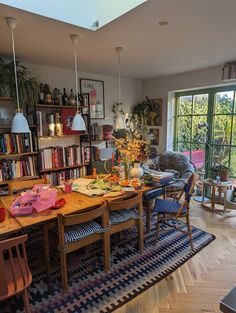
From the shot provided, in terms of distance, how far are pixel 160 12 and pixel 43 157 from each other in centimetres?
255

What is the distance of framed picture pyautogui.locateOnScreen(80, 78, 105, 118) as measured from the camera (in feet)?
13.4

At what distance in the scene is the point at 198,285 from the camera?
2.06 m

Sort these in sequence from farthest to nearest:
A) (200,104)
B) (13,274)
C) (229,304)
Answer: (200,104)
(13,274)
(229,304)

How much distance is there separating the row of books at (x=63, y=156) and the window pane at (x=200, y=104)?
2273 millimetres

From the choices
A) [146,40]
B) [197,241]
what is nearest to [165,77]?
[146,40]

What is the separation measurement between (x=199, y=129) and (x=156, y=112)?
3.22 ft

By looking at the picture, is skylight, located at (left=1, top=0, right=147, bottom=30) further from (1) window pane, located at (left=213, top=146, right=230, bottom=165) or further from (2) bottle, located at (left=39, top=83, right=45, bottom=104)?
(1) window pane, located at (left=213, top=146, right=230, bottom=165)

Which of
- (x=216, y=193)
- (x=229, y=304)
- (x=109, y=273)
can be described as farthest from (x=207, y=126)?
(x=229, y=304)

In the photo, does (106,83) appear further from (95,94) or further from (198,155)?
(198,155)

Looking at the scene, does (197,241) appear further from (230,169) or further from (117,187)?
(230,169)

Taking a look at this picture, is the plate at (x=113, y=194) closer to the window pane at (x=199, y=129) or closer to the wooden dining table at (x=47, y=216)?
the wooden dining table at (x=47, y=216)

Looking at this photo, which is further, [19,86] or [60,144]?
[60,144]

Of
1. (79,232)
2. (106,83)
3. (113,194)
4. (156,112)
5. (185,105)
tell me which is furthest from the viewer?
(156,112)

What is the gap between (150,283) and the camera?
206 centimetres
